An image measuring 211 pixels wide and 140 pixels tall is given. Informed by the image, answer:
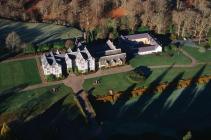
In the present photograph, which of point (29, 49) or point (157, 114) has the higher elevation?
point (29, 49)

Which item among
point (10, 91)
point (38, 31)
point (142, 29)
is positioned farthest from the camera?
point (142, 29)

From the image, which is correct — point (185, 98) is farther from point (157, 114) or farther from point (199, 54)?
point (199, 54)

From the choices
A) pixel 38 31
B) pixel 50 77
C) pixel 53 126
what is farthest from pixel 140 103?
pixel 38 31

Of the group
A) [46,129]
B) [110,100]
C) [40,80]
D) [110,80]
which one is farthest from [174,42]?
[46,129]

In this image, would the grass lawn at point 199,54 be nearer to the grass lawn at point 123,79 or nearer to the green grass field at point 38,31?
the grass lawn at point 123,79

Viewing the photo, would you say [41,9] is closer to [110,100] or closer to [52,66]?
[52,66]

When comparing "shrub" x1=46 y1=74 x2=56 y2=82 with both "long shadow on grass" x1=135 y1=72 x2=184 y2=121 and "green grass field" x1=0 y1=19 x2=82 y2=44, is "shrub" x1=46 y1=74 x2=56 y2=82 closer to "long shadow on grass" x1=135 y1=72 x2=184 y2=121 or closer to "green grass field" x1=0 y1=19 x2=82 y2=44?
"green grass field" x1=0 y1=19 x2=82 y2=44

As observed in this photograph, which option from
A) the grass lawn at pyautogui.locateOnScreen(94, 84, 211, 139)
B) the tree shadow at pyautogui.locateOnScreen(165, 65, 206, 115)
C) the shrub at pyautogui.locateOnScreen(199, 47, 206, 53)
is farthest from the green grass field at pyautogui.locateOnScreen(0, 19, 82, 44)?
the tree shadow at pyautogui.locateOnScreen(165, 65, 206, 115)
